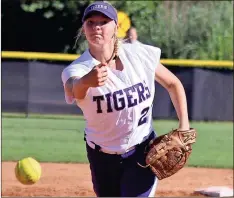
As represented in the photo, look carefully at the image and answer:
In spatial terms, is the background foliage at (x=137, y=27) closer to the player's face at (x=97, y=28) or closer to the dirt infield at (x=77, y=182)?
the dirt infield at (x=77, y=182)

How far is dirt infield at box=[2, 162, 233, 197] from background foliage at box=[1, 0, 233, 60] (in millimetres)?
9292

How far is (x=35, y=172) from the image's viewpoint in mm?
4699

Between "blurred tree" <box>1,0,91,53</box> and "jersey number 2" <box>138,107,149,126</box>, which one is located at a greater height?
"jersey number 2" <box>138,107,149,126</box>

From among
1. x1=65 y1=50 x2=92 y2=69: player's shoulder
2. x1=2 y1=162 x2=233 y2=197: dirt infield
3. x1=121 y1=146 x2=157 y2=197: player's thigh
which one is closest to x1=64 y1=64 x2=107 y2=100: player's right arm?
x1=65 y1=50 x2=92 y2=69: player's shoulder

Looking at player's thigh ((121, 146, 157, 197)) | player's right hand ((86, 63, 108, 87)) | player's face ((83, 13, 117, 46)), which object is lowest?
player's thigh ((121, 146, 157, 197))

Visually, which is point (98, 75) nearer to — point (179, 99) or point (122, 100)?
point (122, 100)

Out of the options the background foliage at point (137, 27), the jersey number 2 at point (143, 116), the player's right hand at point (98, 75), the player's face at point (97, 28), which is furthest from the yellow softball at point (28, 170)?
the background foliage at point (137, 27)

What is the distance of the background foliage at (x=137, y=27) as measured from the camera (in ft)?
61.9

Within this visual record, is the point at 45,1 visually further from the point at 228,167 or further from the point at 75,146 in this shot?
the point at 228,167

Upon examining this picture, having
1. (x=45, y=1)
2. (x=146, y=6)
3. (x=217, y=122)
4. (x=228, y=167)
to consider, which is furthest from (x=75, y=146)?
(x=146, y=6)

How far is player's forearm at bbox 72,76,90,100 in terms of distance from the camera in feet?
11.4

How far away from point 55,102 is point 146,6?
579 centimetres

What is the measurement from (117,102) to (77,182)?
4324 mm

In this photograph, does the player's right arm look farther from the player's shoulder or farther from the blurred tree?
the blurred tree
